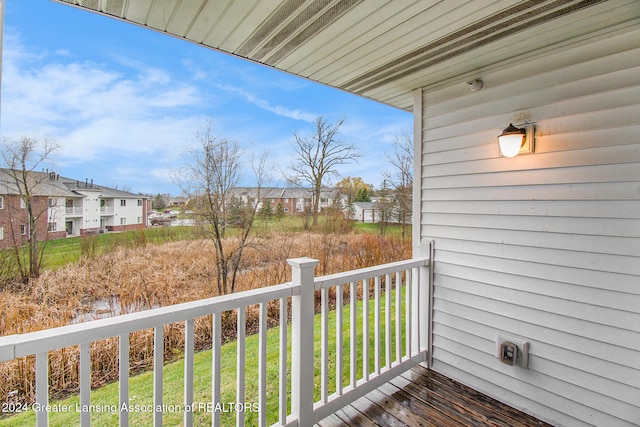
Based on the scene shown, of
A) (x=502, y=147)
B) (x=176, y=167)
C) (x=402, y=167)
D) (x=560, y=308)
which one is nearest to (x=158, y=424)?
(x=560, y=308)

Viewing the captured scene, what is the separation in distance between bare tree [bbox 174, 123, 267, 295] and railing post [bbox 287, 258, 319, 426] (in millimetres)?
2561

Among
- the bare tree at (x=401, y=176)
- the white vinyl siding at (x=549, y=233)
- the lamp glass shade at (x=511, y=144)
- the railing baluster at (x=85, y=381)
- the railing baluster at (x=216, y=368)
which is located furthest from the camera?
the bare tree at (x=401, y=176)

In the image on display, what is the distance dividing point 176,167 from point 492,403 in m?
4.13

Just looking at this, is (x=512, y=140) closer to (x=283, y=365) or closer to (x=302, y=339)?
(x=302, y=339)

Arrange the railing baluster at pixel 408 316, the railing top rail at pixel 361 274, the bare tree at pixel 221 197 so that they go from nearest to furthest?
the railing top rail at pixel 361 274
the railing baluster at pixel 408 316
the bare tree at pixel 221 197

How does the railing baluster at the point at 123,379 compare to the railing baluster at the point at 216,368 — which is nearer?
the railing baluster at the point at 123,379

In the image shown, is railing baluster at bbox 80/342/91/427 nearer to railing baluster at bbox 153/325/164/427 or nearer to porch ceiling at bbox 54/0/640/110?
railing baluster at bbox 153/325/164/427

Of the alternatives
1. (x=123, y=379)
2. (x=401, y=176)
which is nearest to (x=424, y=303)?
(x=123, y=379)

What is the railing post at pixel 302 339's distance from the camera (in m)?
1.76

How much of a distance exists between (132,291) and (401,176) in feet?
15.2

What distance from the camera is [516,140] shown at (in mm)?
2035

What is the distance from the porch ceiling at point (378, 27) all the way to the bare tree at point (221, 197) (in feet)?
6.59

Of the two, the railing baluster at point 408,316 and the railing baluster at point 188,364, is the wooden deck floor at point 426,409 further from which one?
the railing baluster at point 188,364

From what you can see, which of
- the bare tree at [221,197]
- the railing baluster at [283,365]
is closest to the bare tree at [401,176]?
the bare tree at [221,197]
